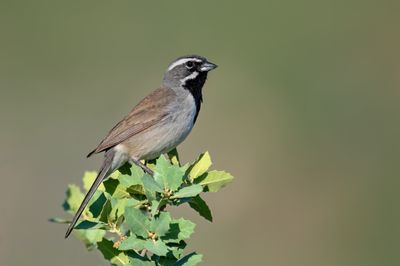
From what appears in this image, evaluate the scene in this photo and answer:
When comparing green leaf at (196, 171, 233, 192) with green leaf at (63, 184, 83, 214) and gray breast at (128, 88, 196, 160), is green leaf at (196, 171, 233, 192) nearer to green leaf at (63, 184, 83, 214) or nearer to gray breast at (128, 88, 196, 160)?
green leaf at (63, 184, 83, 214)

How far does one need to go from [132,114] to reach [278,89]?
5412 mm

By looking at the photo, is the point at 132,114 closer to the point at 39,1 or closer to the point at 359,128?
the point at 359,128

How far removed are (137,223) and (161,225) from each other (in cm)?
9

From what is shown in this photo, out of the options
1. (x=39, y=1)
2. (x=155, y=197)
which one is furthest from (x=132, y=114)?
(x=39, y=1)

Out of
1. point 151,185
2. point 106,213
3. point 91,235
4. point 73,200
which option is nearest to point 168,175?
point 151,185

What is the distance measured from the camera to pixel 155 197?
3133mm

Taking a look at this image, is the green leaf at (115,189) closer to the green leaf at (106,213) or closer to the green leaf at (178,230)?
the green leaf at (106,213)

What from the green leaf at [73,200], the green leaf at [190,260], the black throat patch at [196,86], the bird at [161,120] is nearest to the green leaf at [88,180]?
the green leaf at [73,200]

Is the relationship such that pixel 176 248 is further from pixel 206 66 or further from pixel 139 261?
pixel 206 66

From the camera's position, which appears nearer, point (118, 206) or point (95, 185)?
point (118, 206)

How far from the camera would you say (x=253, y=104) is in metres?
10.4

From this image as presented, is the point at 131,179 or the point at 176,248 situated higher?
the point at 131,179

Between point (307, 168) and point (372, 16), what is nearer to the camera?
point (307, 168)

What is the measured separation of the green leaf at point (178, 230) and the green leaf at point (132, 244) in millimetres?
95
